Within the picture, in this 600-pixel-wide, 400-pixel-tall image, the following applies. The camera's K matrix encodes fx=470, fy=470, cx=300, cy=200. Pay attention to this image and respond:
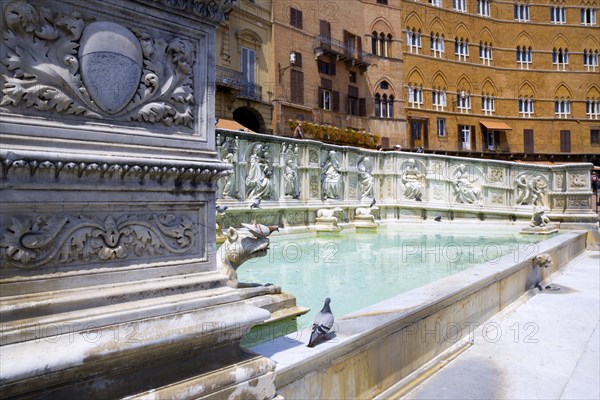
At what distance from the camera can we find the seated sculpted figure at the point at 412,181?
1330 centimetres

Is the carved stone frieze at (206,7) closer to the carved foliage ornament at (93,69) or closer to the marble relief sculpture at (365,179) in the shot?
the carved foliage ornament at (93,69)

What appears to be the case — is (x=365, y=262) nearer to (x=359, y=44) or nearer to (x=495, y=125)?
(x=359, y=44)

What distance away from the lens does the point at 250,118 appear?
29062 millimetres

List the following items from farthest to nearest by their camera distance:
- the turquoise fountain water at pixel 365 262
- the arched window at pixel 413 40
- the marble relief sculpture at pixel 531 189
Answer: the arched window at pixel 413 40, the marble relief sculpture at pixel 531 189, the turquoise fountain water at pixel 365 262

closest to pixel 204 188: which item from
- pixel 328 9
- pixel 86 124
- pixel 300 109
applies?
pixel 86 124

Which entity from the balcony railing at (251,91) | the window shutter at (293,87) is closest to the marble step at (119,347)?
the balcony railing at (251,91)

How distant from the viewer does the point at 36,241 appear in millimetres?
1613

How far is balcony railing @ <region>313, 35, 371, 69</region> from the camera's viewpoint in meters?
32.6

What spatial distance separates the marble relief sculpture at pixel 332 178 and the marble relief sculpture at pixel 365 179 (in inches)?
48.9

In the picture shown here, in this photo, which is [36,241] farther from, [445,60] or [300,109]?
[445,60]

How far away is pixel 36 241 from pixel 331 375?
173 centimetres

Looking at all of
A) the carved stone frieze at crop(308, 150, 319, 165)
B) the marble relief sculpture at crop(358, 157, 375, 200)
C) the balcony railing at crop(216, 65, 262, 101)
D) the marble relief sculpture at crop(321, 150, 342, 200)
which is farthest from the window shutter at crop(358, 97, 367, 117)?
the carved stone frieze at crop(308, 150, 319, 165)

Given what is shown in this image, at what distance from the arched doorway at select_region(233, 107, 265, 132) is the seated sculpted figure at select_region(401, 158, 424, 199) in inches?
632

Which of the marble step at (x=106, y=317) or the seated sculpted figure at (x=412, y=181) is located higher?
the seated sculpted figure at (x=412, y=181)
